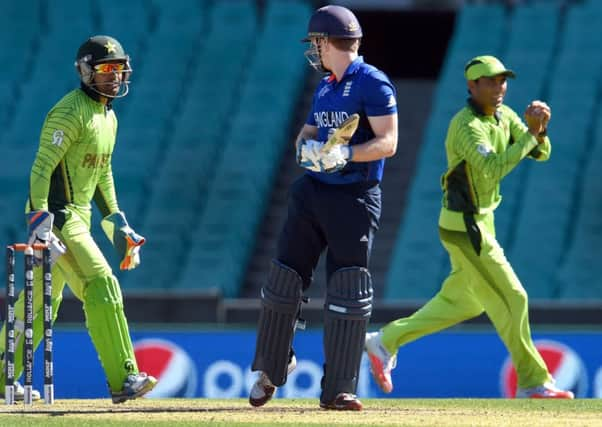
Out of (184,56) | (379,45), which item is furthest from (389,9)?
(184,56)

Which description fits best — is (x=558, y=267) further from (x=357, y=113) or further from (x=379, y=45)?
(x=357, y=113)

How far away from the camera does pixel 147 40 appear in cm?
2145

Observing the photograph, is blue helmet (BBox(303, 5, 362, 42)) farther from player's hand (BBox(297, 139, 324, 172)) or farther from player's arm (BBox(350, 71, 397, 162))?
player's hand (BBox(297, 139, 324, 172))

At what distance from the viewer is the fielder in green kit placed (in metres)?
11.2

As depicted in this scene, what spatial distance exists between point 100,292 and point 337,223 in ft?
4.97

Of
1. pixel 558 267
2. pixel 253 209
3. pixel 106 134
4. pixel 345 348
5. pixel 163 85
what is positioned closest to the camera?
pixel 345 348

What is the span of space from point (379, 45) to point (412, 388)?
8.48 metres

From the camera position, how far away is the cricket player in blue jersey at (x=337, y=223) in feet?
30.8

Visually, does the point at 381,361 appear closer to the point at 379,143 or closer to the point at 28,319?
the point at 379,143

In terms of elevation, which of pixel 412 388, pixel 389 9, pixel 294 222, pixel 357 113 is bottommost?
pixel 412 388

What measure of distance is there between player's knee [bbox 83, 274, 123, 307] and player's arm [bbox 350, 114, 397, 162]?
1741mm

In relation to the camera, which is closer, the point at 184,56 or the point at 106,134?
the point at 106,134

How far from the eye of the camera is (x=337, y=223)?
9.41 m

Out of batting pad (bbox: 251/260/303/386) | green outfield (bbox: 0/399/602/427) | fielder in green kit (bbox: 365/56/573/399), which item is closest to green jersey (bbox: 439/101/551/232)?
fielder in green kit (bbox: 365/56/573/399)
